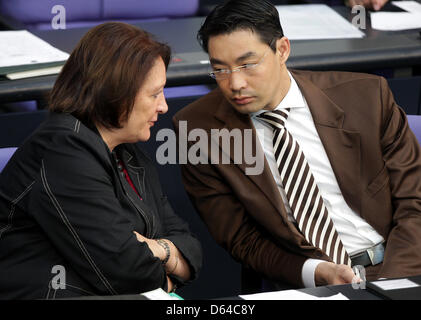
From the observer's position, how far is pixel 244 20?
198cm

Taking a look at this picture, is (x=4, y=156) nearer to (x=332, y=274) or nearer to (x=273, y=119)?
(x=273, y=119)

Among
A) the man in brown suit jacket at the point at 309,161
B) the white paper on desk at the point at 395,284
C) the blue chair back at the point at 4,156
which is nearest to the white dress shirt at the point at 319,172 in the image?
the man in brown suit jacket at the point at 309,161

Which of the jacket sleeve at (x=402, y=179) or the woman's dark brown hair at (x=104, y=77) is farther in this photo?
the jacket sleeve at (x=402, y=179)

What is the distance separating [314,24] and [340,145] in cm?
101

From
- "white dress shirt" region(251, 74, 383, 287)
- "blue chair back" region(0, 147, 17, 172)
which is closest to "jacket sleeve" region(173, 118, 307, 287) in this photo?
"white dress shirt" region(251, 74, 383, 287)

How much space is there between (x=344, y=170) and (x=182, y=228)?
470mm

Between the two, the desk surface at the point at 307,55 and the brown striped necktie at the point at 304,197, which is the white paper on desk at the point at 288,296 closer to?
the brown striped necktie at the point at 304,197

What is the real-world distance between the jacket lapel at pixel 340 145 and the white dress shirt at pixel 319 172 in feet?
0.07

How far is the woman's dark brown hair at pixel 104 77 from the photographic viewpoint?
174 centimetres

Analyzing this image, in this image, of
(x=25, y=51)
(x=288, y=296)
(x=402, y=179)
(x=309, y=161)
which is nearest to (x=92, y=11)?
(x=25, y=51)

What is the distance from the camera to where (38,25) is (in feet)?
11.7

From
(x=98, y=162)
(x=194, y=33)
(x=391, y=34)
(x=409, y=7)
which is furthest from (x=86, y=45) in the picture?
(x=409, y=7)

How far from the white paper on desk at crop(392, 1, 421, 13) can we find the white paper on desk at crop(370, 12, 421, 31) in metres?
0.07
